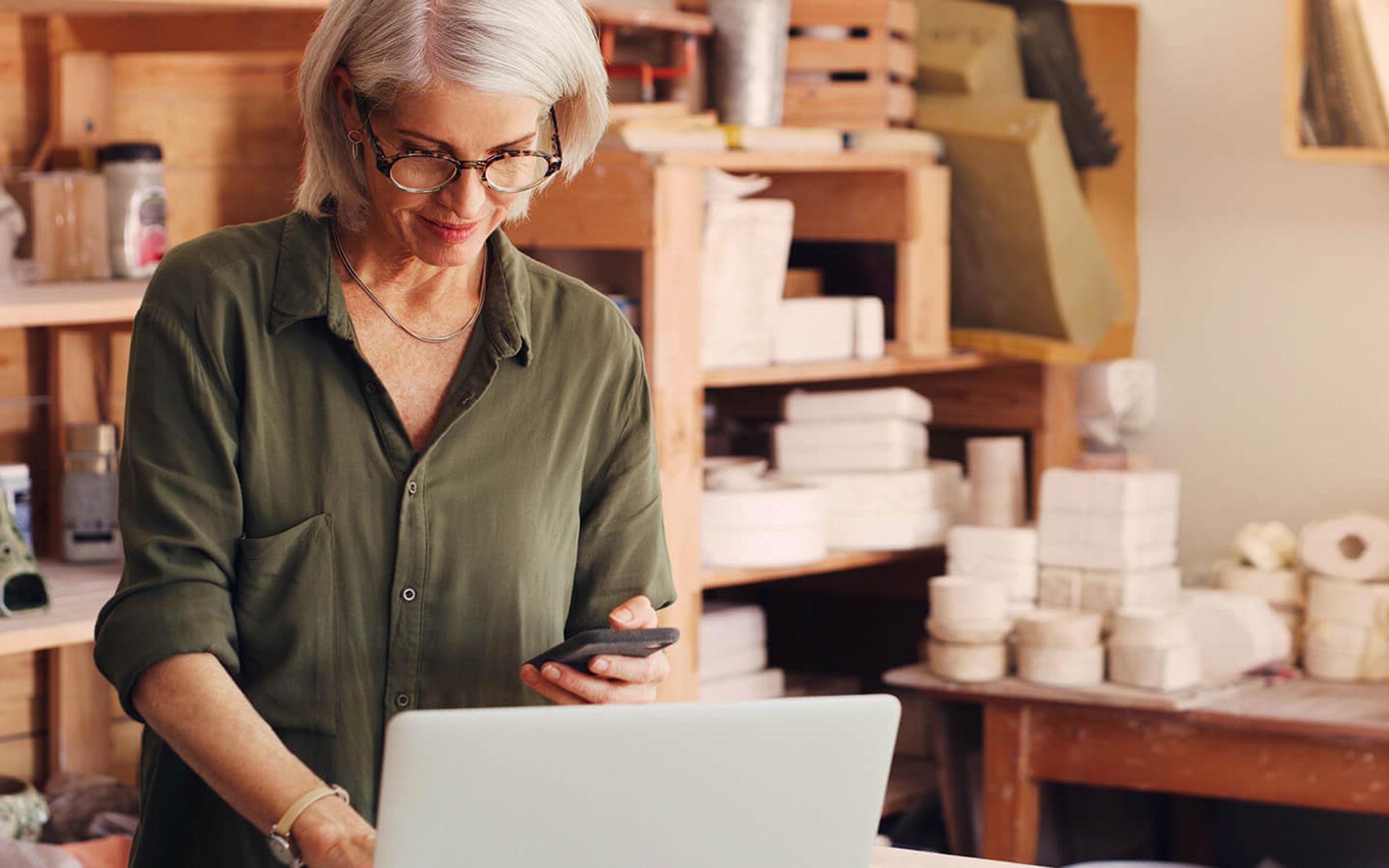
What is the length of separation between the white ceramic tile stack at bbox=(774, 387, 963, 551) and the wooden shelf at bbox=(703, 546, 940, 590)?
0.02m

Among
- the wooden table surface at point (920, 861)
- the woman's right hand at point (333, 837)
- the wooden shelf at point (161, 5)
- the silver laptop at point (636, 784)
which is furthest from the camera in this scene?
the wooden shelf at point (161, 5)

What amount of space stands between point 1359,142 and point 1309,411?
0.61 metres

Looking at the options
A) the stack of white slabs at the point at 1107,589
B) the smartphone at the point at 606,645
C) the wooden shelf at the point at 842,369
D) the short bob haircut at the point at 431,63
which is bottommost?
the stack of white slabs at the point at 1107,589

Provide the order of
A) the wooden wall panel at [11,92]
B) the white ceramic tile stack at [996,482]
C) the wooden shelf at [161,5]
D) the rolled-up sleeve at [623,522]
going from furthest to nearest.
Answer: the white ceramic tile stack at [996,482] < the wooden wall panel at [11,92] < the wooden shelf at [161,5] < the rolled-up sleeve at [623,522]

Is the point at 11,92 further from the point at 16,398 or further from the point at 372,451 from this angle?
the point at 372,451

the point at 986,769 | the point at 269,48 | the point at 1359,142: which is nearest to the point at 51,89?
the point at 269,48

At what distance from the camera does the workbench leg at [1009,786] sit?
294 cm

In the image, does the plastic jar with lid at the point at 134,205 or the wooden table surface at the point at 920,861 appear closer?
the wooden table surface at the point at 920,861

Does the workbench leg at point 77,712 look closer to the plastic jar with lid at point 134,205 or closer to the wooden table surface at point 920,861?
the plastic jar with lid at point 134,205

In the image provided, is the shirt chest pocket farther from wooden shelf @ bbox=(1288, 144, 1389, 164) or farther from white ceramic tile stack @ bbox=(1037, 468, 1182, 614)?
wooden shelf @ bbox=(1288, 144, 1389, 164)

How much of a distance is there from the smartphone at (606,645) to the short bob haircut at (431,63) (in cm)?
39

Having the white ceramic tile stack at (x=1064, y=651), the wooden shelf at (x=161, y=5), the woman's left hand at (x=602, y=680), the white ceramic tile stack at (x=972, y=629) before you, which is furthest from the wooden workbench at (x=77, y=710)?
the white ceramic tile stack at (x=1064, y=651)

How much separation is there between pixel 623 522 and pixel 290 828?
48 centimetres

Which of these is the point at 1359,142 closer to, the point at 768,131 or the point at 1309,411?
the point at 1309,411
